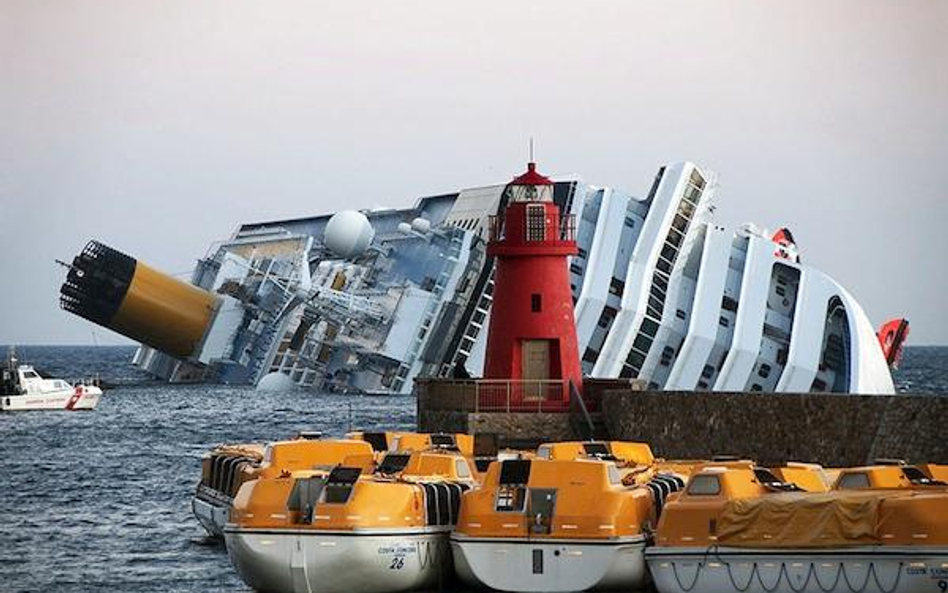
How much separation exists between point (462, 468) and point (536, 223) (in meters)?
14.2

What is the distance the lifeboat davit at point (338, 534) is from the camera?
3058cm

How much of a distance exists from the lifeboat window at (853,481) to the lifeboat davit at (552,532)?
259 centimetres

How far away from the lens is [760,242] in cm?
8381

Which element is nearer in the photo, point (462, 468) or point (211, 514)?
point (462, 468)

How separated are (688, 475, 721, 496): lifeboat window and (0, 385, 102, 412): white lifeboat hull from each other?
69596mm

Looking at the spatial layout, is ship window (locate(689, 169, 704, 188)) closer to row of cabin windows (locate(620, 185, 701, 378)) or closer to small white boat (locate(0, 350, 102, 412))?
row of cabin windows (locate(620, 185, 701, 378))

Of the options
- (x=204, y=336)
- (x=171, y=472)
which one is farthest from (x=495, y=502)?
(x=204, y=336)

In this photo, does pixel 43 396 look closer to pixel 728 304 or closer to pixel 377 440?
pixel 728 304

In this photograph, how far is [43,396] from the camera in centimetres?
9838

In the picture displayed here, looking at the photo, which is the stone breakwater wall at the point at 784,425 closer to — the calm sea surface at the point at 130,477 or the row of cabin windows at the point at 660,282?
the calm sea surface at the point at 130,477

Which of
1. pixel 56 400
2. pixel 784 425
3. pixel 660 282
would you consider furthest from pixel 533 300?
pixel 56 400

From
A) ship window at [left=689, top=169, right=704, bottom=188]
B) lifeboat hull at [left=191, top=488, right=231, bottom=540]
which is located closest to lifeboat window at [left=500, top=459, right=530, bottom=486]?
lifeboat hull at [left=191, top=488, right=231, bottom=540]

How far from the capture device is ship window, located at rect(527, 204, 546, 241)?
156 ft

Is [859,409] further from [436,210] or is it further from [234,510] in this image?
[436,210]
